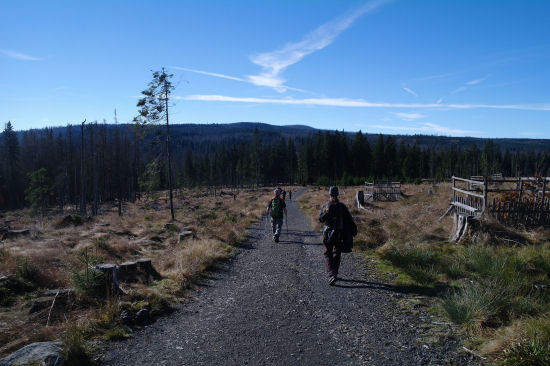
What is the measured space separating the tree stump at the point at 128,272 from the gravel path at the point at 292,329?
1.67 m

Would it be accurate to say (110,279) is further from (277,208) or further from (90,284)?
(277,208)

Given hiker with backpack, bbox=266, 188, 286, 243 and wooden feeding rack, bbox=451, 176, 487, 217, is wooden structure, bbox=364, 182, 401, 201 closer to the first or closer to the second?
wooden feeding rack, bbox=451, 176, 487, 217

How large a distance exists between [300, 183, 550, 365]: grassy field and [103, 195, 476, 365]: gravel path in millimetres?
397

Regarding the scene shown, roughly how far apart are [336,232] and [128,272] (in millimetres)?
4820

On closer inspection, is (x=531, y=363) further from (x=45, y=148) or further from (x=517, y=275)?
(x=45, y=148)

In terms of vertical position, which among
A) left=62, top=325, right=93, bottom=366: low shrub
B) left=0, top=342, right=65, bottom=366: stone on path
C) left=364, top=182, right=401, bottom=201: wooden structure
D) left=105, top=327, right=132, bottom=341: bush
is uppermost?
left=0, top=342, right=65, bottom=366: stone on path

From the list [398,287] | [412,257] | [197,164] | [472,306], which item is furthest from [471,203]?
[197,164]

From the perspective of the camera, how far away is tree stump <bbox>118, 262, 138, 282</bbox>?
24.5ft

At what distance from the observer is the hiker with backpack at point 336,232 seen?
6.89m

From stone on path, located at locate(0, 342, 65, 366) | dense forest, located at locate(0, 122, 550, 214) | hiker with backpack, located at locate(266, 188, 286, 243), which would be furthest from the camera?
dense forest, located at locate(0, 122, 550, 214)

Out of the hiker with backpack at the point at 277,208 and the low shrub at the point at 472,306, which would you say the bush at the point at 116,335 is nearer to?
the low shrub at the point at 472,306

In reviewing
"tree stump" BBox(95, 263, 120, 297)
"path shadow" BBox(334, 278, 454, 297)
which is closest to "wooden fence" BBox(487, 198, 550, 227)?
"path shadow" BBox(334, 278, 454, 297)

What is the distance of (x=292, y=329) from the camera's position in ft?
15.7

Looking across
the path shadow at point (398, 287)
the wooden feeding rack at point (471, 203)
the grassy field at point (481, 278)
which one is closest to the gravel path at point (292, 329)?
the path shadow at point (398, 287)
